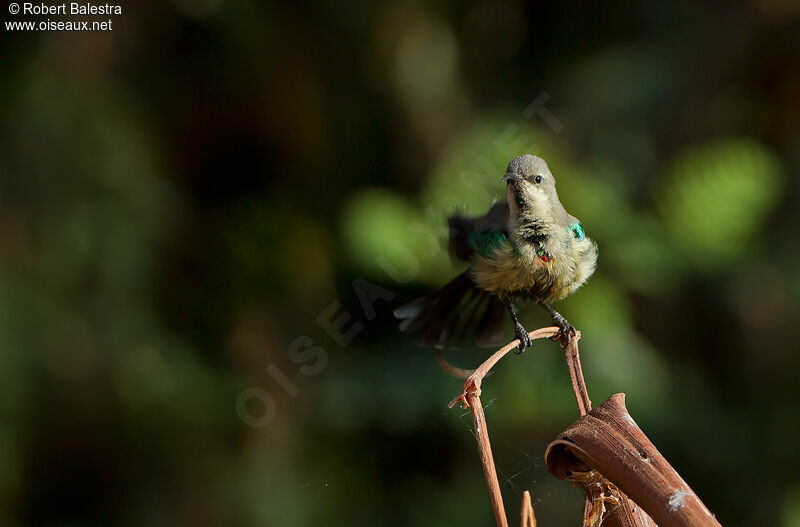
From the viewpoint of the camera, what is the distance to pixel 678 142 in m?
3.70

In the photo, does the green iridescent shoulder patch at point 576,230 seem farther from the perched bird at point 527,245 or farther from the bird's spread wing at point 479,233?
the bird's spread wing at point 479,233

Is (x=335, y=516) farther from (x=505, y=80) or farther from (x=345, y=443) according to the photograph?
(x=505, y=80)

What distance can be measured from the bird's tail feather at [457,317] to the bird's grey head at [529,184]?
0.59 m

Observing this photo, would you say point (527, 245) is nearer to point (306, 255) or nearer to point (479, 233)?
point (479, 233)

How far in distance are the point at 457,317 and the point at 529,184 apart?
783 mm

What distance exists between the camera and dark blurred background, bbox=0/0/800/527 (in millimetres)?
3543

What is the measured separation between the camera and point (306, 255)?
384 cm

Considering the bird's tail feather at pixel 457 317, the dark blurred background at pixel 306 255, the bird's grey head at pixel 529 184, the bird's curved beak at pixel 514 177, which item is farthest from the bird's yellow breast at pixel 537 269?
the dark blurred background at pixel 306 255

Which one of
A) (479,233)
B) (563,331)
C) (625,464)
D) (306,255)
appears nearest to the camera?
(625,464)

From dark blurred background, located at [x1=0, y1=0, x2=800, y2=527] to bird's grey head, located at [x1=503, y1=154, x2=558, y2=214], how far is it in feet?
4.95

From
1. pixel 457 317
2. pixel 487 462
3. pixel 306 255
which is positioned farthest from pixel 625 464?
pixel 306 255

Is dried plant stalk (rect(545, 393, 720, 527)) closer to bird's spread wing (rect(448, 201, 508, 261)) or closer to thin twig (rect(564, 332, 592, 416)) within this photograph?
thin twig (rect(564, 332, 592, 416))

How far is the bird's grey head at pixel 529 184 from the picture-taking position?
173 cm

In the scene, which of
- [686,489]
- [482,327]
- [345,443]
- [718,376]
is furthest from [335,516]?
[686,489]
